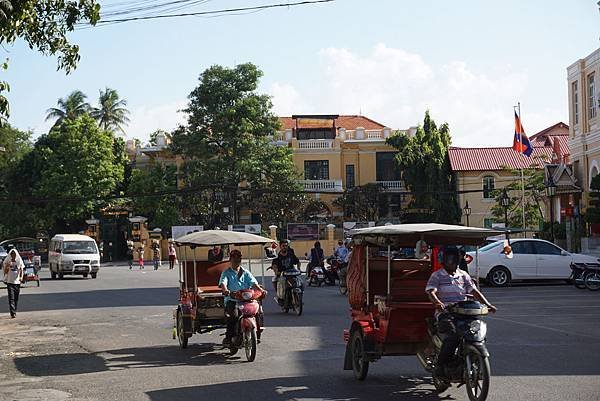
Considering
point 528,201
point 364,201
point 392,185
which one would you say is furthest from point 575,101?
point 392,185

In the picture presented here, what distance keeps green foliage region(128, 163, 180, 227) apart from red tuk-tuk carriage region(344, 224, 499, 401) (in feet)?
173

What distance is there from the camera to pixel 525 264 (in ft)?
90.1

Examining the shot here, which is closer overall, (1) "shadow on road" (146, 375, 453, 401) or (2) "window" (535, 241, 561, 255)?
(1) "shadow on road" (146, 375, 453, 401)

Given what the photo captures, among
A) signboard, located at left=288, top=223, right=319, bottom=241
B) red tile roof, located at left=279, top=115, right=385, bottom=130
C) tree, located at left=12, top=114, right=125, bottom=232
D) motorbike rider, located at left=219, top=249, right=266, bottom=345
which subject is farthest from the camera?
red tile roof, located at left=279, top=115, right=385, bottom=130

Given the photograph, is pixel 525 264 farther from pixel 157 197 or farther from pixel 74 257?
pixel 157 197

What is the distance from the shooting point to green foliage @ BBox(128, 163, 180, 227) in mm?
63875

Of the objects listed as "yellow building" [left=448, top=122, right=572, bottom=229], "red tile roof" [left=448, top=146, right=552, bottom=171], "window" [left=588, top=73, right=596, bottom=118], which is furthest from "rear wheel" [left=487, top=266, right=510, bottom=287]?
"red tile roof" [left=448, top=146, right=552, bottom=171]

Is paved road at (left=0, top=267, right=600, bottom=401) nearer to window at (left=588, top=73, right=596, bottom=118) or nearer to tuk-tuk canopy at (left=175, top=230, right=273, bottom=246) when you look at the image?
tuk-tuk canopy at (left=175, top=230, right=273, bottom=246)

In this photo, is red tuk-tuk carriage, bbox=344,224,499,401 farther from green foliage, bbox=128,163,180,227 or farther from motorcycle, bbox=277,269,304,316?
green foliage, bbox=128,163,180,227

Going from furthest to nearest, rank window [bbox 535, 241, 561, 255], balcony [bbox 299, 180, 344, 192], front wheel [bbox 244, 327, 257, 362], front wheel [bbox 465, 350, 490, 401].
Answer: balcony [bbox 299, 180, 344, 192], window [bbox 535, 241, 561, 255], front wheel [bbox 244, 327, 257, 362], front wheel [bbox 465, 350, 490, 401]

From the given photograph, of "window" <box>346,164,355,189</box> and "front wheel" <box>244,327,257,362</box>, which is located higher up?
"window" <box>346,164,355,189</box>

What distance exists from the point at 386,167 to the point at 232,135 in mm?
14575

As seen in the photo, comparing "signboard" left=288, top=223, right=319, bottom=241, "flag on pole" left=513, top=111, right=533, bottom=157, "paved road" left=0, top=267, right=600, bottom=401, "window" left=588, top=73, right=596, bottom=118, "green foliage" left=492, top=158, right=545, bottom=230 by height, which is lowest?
"paved road" left=0, top=267, right=600, bottom=401

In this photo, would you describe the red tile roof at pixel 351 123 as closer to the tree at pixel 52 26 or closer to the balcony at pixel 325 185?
the balcony at pixel 325 185
